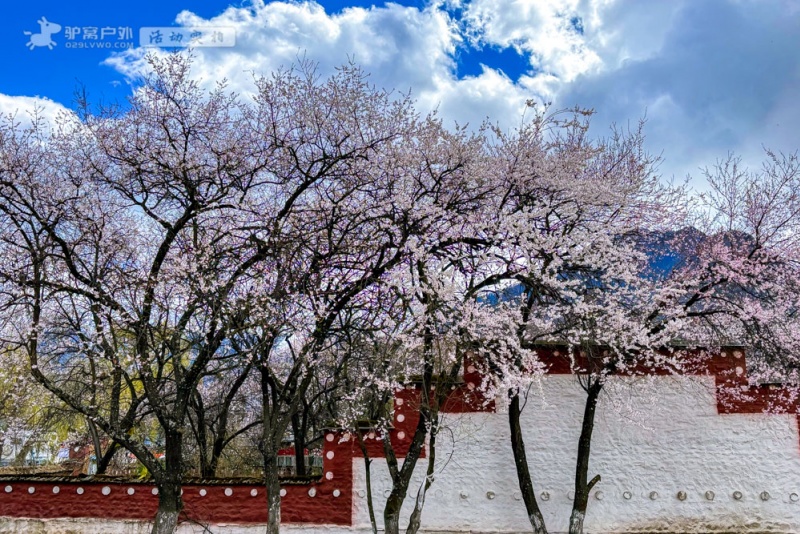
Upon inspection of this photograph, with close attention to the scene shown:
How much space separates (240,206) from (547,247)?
4.08m

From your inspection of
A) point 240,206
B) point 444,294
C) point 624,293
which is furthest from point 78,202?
point 624,293

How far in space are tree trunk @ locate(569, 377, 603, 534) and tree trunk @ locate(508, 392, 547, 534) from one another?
527 millimetres

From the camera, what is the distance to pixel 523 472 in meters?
10.5

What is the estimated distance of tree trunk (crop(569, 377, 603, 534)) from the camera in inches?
407

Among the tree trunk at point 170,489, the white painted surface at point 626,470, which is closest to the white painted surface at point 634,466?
the white painted surface at point 626,470

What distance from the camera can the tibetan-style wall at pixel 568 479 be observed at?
416 inches

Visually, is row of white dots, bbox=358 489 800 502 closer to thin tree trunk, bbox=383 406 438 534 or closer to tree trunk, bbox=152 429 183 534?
thin tree trunk, bbox=383 406 438 534

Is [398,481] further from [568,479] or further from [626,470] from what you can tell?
[626,470]

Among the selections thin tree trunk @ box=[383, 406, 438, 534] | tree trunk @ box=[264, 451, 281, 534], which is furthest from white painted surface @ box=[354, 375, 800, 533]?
tree trunk @ box=[264, 451, 281, 534]

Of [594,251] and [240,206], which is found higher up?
[240,206]

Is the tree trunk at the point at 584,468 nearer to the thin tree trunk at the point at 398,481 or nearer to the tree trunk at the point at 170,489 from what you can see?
the thin tree trunk at the point at 398,481

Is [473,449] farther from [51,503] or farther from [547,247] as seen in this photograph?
[51,503]

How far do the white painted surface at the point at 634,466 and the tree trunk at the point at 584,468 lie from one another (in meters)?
0.34

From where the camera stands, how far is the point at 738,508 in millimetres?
10570
